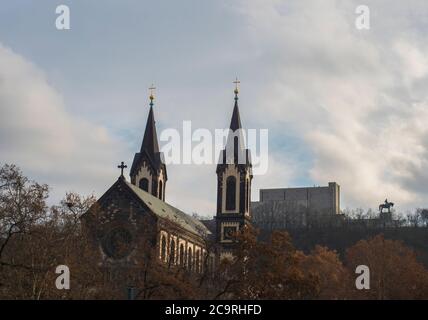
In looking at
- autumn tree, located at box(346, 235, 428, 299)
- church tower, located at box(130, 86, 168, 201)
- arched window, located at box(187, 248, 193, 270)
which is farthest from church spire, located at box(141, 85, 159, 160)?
autumn tree, located at box(346, 235, 428, 299)

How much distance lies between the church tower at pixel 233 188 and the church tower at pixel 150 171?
682cm

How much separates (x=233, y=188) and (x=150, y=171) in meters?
9.93

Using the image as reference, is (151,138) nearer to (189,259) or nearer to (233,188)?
(233,188)

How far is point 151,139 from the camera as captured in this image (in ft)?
277

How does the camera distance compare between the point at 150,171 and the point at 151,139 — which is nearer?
the point at 150,171

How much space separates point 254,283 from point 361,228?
10299 centimetres

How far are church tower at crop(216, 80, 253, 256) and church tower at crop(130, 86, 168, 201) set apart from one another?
22.4 feet

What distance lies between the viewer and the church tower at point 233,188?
79188 mm

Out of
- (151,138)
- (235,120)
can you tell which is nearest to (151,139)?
(151,138)

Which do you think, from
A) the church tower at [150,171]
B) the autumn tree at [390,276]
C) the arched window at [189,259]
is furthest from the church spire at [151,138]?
the autumn tree at [390,276]

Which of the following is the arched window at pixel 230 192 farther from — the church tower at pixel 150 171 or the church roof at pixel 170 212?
the church tower at pixel 150 171

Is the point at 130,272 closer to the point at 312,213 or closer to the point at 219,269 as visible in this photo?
the point at 219,269

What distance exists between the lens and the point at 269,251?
3966 cm
